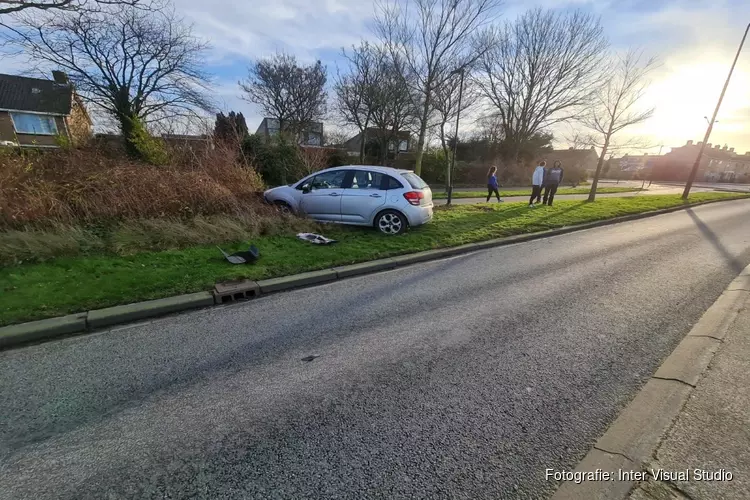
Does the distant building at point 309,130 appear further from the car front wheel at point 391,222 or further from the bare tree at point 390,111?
the car front wheel at point 391,222

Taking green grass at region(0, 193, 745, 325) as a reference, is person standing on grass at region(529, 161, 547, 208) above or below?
above

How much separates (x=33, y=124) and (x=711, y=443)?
41.5 metres

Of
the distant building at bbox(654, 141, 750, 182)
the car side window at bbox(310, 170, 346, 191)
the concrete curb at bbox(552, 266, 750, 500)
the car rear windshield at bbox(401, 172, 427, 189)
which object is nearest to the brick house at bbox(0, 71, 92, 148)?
the car side window at bbox(310, 170, 346, 191)

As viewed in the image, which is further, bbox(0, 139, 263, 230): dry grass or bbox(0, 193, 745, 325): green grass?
bbox(0, 139, 263, 230): dry grass

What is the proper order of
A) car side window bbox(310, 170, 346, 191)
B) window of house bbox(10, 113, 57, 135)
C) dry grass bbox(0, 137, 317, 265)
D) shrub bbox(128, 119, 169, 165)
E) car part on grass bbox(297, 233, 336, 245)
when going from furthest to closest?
1. window of house bbox(10, 113, 57, 135)
2. shrub bbox(128, 119, 169, 165)
3. car side window bbox(310, 170, 346, 191)
4. car part on grass bbox(297, 233, 336, 245)
5. dry grass bbox(0, 137, 317, 265)

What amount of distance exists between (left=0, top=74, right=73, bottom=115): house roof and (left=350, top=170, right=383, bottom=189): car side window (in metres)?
31.9

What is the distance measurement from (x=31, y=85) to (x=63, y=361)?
130 ft

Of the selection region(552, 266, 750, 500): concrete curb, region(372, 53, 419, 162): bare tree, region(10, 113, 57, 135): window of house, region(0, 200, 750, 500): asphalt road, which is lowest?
region(0, 200, 750, 500): asphalt road

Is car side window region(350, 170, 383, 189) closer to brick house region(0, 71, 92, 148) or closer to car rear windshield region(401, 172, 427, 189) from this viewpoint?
car rear windshield region(401, 172, 427, 189)

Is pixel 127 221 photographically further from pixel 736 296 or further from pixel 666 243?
pixel 666 243

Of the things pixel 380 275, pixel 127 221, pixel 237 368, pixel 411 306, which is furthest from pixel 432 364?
pixel 127 221

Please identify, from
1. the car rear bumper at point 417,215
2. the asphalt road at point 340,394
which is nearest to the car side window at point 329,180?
the car rear bumper at point 417,215

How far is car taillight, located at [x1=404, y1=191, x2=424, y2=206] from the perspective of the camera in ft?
23.1

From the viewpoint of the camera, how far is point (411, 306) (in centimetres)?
401
